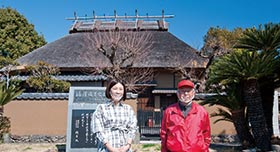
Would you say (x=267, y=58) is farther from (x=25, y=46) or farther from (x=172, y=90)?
(x=25, y=46)

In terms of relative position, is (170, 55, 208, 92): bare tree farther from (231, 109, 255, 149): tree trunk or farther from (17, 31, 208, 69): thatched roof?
(231, 109, 255, 149): tree trunk

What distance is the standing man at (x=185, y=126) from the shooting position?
11.4ft

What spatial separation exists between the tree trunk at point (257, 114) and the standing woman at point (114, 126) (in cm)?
532

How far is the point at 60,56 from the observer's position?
19312mm

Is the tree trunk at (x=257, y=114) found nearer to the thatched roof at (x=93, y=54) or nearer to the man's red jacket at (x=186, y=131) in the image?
the man's red jacket at (x=186, y=131)

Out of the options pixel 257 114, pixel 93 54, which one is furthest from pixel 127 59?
pixel 257 114

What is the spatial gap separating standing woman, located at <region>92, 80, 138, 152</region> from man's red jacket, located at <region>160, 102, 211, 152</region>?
423 millimetres

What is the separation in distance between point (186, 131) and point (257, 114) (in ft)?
16.9

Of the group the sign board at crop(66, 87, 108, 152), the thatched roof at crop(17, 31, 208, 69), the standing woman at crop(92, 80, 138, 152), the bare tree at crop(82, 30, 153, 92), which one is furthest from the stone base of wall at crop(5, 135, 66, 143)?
the standing woman at crop(92, 80, 138, 152)

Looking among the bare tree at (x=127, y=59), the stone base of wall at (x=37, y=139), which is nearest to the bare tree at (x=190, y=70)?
the bare tree at (x=127, y=59)

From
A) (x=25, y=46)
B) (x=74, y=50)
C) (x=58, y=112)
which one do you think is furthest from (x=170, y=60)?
(x=25, y=46)

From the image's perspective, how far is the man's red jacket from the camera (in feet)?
11.4

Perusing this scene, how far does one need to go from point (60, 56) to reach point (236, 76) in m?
13.5

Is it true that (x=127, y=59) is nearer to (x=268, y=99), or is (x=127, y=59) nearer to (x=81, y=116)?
(x=268, y=99)
